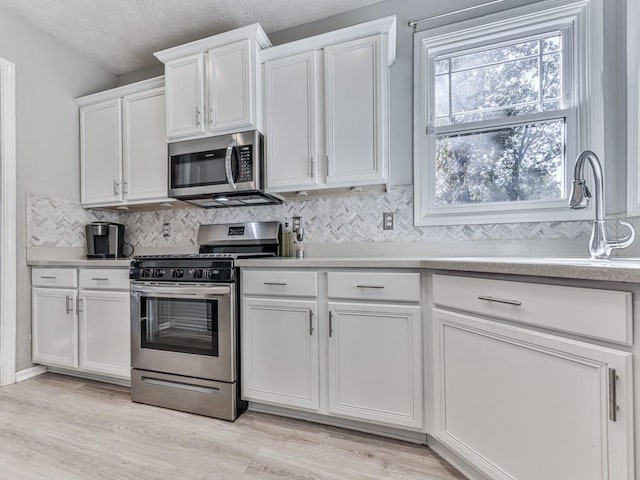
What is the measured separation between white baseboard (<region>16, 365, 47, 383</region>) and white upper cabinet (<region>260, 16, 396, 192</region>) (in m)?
2.44

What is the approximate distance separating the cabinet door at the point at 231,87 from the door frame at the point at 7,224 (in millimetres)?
1571

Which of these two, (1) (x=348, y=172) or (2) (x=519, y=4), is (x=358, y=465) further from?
(2) (x=519, y=4)

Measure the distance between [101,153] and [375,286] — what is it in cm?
274

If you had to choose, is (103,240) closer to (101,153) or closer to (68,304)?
(68,304)

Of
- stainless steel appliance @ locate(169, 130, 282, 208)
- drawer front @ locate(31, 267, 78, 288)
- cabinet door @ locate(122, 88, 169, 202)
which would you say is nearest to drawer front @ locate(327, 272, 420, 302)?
stainless steel appliance @ locate(169, 130, 282, 208)

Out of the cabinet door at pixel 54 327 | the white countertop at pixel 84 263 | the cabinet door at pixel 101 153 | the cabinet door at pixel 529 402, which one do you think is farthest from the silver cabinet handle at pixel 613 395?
the cabinet door at pixel 101 153

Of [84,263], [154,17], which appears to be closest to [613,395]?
[84,263]

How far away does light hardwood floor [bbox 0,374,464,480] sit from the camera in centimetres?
133

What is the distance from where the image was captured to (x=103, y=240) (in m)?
2.72

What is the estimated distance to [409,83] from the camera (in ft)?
7.00

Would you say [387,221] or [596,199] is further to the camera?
[387,221]

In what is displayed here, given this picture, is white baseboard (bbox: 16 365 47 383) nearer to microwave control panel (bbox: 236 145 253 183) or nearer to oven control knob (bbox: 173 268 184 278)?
oven control knob (bbox: 173 268 184 278)

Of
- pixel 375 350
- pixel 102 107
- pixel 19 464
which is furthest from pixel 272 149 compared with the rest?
pixel 19 464

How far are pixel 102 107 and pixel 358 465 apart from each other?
3347mm
